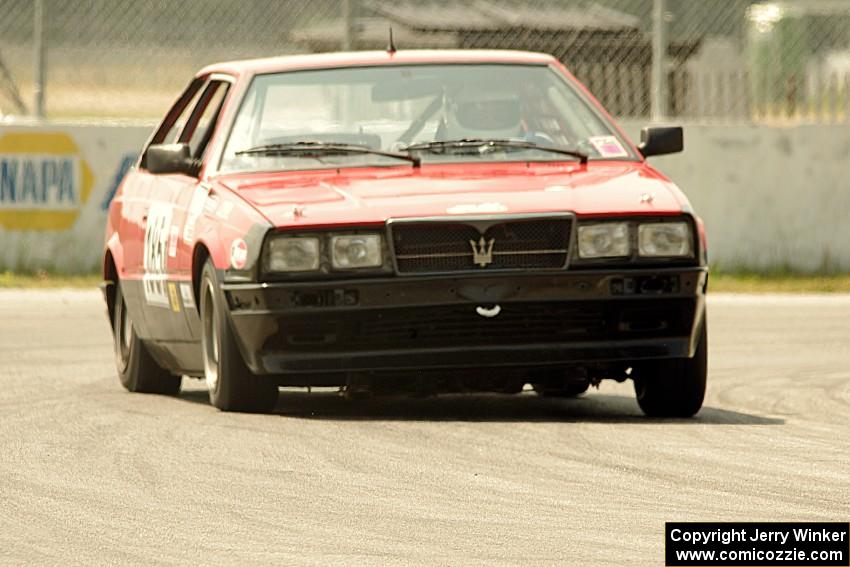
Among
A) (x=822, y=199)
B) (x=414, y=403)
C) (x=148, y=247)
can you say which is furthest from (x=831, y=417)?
(x=822, y=199)

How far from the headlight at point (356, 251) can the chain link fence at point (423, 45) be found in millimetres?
9354

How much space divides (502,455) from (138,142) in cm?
1072

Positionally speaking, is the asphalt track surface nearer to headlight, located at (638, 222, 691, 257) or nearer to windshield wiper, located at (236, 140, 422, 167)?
headlight, located at (638, 222, 691, 257)

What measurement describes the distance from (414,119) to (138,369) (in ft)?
6.33

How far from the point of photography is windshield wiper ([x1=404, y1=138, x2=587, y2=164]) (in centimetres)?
918

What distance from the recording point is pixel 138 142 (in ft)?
58.7

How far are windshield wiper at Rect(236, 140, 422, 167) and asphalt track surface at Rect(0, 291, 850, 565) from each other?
3.34 ft

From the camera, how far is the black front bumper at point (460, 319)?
825 cm

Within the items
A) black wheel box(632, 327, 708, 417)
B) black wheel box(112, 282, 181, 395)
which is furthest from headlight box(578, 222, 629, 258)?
black wheel box(112, 282, 181, 395)

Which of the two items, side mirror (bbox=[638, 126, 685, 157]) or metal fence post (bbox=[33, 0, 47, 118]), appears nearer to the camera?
side mirror (bbox=[638, 126, 685, 157])

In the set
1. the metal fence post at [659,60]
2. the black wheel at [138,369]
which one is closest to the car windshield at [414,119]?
the black wheel at [138,369]

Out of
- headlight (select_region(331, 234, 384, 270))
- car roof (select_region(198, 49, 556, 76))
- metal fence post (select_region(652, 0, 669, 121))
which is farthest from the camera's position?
metal fence post (select_region(652, 0, 669, 121))

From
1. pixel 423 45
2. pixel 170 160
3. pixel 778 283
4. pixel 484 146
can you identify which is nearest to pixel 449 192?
pixel 484 146

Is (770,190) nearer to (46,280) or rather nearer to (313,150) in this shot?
(46,280)
